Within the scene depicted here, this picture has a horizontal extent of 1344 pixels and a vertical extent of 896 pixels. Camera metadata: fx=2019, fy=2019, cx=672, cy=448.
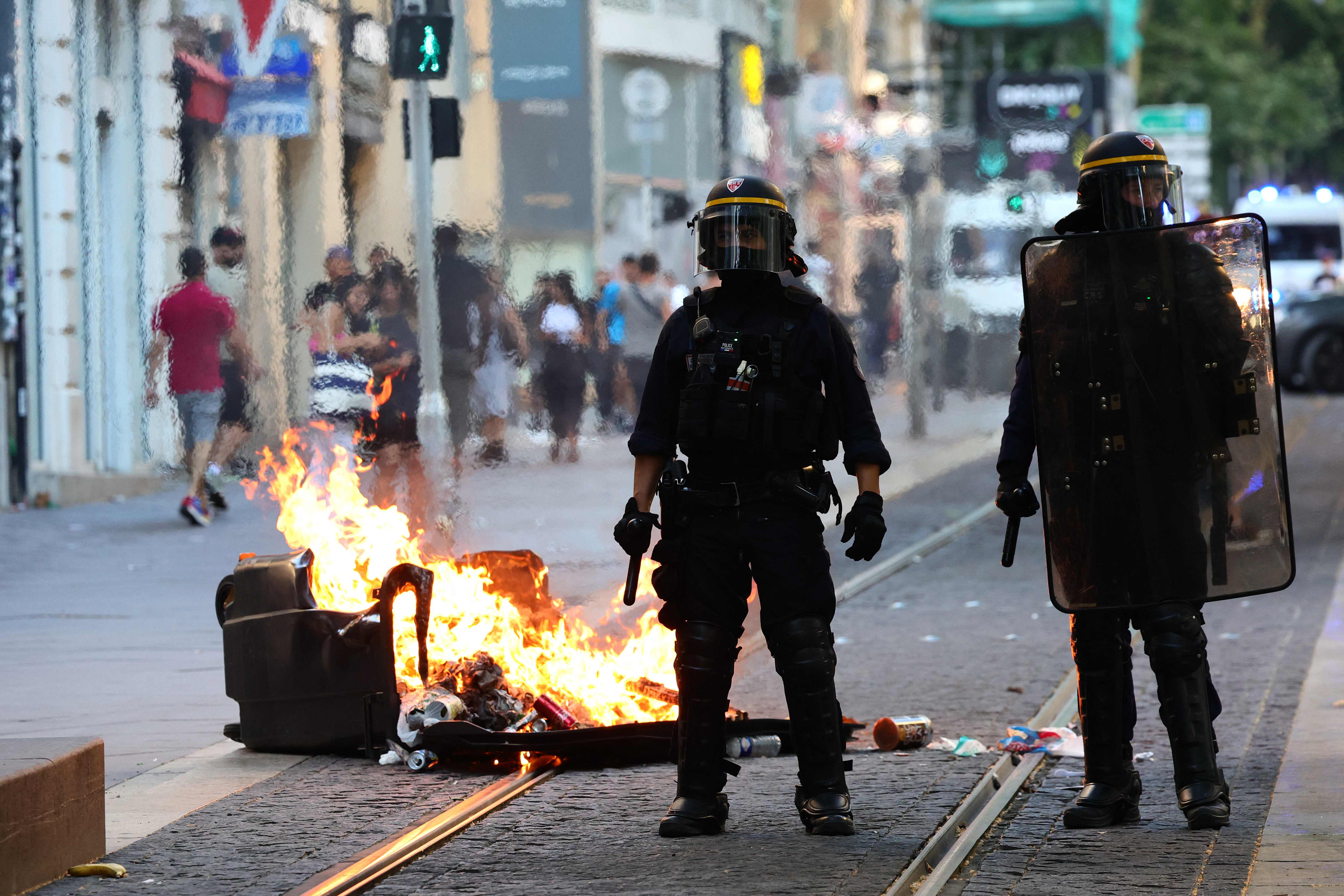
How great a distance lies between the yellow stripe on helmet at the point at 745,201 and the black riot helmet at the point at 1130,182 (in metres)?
0.82

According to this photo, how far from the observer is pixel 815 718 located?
17.1 ft

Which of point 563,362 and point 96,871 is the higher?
point 563,362

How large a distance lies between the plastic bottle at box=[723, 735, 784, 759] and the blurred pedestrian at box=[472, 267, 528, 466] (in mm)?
4361

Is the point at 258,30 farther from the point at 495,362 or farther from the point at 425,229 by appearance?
the point at 495,362

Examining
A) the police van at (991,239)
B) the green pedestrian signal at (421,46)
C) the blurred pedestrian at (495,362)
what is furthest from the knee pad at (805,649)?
the police van at (991,239)

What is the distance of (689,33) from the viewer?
928 inches

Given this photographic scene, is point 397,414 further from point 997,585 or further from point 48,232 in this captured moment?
point 48,232

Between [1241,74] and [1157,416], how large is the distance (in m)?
45.6

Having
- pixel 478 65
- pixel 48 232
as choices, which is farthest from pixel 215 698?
pixel 48 232

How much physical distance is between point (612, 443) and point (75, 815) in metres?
10.7

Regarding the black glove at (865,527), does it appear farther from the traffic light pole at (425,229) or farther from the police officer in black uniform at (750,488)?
the traffic light pole at (425,229)

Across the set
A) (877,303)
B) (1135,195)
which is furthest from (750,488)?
(877,303)

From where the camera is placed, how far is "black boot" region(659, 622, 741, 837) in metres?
5.23

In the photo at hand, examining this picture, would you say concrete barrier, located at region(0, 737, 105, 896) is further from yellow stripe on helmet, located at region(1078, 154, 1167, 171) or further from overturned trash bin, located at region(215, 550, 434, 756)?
yellow stripe on helmet, located at region(1078, 154, 1167, 171)
